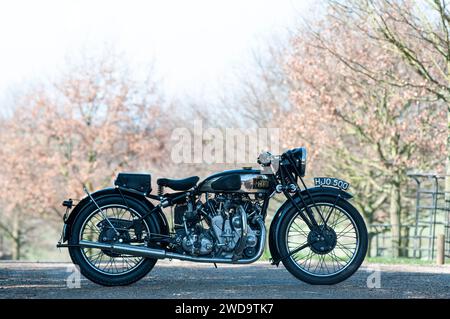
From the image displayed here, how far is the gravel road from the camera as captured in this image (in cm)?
671

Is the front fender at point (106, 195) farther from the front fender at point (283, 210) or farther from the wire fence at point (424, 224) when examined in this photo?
the wire fence at point (424, 224)

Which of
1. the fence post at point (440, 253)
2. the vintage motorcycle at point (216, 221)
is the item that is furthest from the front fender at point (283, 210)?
the fence post at point (440, 253)

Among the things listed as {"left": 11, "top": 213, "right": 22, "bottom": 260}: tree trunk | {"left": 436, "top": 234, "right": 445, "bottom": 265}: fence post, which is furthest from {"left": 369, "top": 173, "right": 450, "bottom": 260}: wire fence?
{"left": 11, "top": 213, "right": 22, "bottom": 260}: tree trunk

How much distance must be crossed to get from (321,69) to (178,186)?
15.9 m

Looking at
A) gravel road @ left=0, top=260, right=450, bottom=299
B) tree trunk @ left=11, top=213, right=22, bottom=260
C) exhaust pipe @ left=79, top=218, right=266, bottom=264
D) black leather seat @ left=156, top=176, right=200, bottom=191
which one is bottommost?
tree trunk @ left=11, top=213, right=22, bottom=260

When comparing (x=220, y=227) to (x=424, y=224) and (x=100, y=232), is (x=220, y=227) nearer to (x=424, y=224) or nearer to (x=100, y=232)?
(x=100, y=232)

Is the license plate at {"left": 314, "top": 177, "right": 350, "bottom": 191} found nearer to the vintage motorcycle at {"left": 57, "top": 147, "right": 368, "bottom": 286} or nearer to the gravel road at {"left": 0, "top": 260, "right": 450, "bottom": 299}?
the vintage motorcycle at {"left": 57, "top": 147, "right": 368, "bottom": 286}

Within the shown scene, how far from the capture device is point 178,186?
23.6 ft

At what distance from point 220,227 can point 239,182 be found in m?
0.46

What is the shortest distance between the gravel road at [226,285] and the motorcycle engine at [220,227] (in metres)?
0.37

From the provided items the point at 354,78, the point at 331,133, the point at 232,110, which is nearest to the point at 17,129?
the point at 232,110

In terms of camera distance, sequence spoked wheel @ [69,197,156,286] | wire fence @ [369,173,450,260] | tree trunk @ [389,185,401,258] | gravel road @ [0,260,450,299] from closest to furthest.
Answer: gravel road @ [0,260,450,299]
spoked wheel @ [69,197,156,286]
wire fence @ [369,173,450,260]
tree trunk @ [389,185,401,258]

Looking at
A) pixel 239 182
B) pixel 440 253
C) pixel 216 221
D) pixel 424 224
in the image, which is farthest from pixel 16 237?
pixel 239 182

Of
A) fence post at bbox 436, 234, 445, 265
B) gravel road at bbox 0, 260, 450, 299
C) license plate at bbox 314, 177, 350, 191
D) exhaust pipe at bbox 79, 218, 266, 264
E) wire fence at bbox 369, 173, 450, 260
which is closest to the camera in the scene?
gravel road at bbox 0, 260, 450, 299
